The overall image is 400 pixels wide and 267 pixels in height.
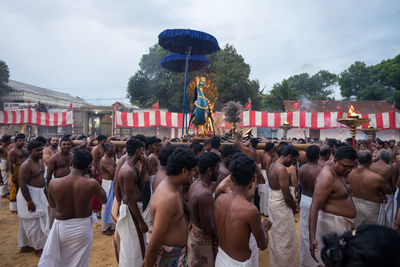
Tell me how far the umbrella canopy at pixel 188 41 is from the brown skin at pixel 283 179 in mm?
7785

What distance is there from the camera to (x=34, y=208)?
14.9 ft

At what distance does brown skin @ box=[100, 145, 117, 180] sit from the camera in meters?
5.80

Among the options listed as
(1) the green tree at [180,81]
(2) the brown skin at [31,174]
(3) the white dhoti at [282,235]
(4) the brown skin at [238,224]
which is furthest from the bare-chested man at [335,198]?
(1) the green tree at [180,81]

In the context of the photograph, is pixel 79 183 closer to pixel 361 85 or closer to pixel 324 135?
pixel 324 135

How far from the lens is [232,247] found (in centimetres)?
236

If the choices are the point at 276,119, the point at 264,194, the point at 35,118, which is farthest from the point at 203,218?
the point at 35,118

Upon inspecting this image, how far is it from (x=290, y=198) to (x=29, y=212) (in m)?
4.81

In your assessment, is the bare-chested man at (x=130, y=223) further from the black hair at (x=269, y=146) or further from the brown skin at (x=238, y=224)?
the black hair at (x=269, y=146)

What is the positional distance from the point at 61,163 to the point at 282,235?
14.4 feet

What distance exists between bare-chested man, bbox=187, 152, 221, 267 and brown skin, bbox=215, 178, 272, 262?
359 millimetres

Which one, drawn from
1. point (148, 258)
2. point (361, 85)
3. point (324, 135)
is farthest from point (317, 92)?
point (148, 258)

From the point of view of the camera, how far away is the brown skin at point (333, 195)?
317 centimetres

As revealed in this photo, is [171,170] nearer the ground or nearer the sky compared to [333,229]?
nearer the sky

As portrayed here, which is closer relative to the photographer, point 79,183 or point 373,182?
point 79,183
